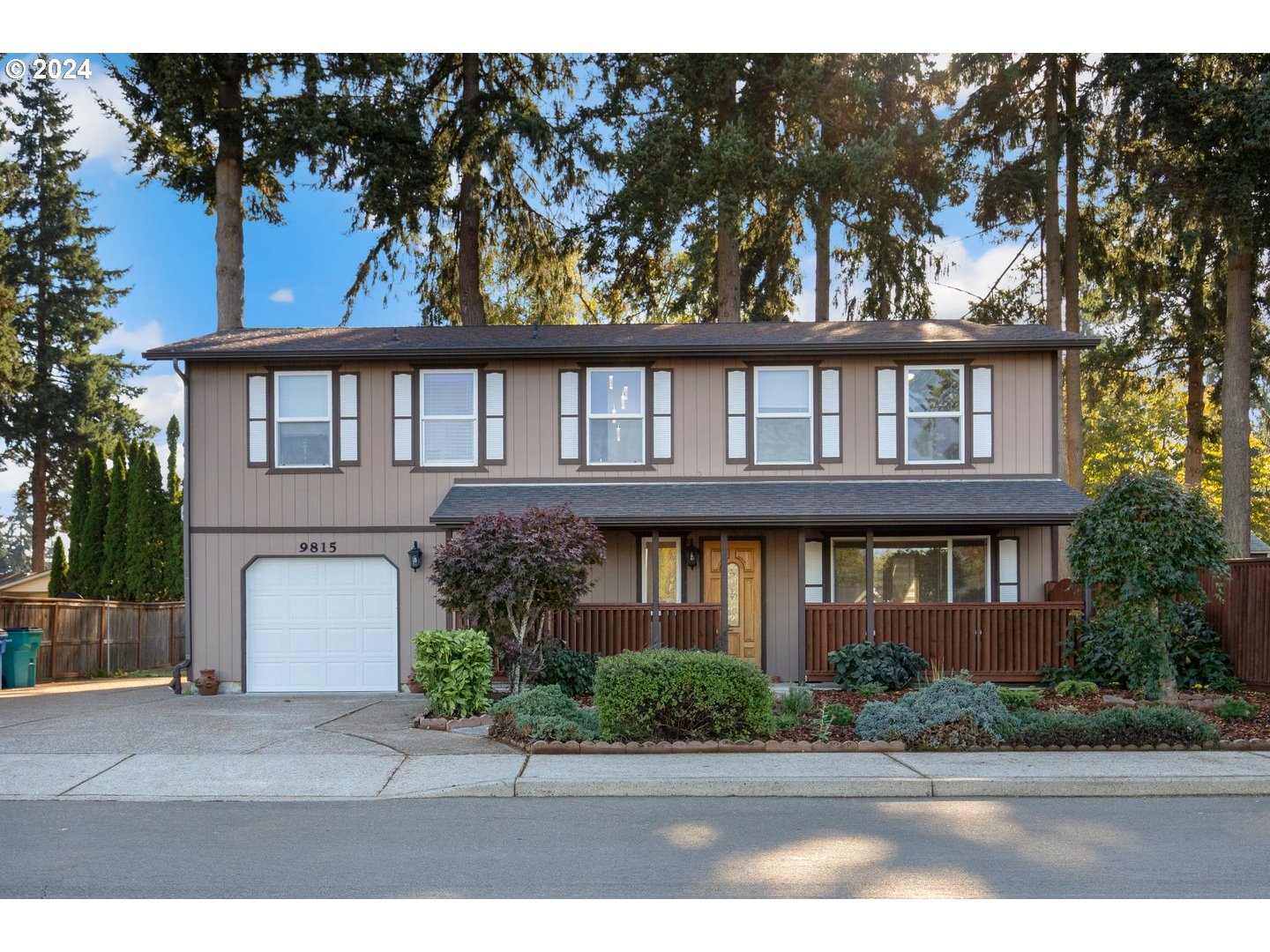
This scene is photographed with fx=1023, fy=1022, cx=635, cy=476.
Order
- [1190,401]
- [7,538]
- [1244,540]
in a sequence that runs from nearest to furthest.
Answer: [1244,540] < [1190,401] < [7,538]

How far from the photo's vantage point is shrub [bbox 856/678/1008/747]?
31.8ft

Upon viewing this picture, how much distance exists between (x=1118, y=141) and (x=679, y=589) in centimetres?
1497

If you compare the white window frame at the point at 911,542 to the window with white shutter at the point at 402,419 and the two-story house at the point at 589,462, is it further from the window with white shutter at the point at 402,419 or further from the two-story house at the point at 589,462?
the window with white shutter at the point at 402,419

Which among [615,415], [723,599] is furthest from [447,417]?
[723,599]

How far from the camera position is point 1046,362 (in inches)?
626

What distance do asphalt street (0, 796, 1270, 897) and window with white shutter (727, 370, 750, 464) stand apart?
8.61 meters

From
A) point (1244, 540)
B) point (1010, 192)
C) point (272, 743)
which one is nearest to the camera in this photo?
point (272, 743)

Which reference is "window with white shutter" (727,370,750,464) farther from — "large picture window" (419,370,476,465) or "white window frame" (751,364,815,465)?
"large picture window" (419,370,476,465)

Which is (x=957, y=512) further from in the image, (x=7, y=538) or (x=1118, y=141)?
(x=7, y=538)

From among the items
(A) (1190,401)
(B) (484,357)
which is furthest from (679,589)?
(A) (1190,401)

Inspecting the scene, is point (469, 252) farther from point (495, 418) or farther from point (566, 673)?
point (566, 673)

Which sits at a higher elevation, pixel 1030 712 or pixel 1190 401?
pixel 1190 401

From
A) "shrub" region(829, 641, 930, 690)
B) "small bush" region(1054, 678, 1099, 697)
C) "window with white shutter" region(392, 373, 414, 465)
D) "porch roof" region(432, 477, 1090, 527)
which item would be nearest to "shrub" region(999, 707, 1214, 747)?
"small bush" region(1054, 678, 1099, 697)

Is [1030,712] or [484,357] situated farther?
[484,357]
